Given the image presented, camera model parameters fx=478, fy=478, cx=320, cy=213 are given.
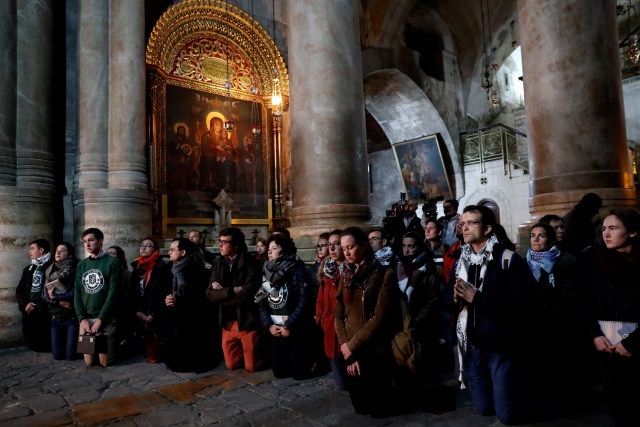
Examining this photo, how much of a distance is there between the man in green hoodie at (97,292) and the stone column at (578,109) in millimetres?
5451

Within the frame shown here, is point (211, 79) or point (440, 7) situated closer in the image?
point (211, 79)

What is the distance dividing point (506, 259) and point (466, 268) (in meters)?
0.32

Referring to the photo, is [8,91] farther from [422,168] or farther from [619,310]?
[422,168]

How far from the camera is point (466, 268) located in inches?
136

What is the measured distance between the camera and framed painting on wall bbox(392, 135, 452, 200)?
1723 cm

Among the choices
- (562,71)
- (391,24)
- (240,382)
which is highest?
(391,24)

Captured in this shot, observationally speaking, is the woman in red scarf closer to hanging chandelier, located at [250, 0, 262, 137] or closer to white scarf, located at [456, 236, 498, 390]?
white scarf, located at [456, 236, 498, 390]

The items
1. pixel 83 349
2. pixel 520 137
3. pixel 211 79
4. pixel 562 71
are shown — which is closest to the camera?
pixel 83 349

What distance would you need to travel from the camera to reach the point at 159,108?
9.97 meters

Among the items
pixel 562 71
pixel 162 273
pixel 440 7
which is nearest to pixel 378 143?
pixel 440 7

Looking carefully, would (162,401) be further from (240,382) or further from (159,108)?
(159,108)

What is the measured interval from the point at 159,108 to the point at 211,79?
5.01ft

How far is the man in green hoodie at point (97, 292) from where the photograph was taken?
17.7ft

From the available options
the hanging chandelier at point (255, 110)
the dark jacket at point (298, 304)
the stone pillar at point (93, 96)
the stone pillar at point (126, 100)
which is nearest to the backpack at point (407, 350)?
the dark jacket at point (298, 304)
